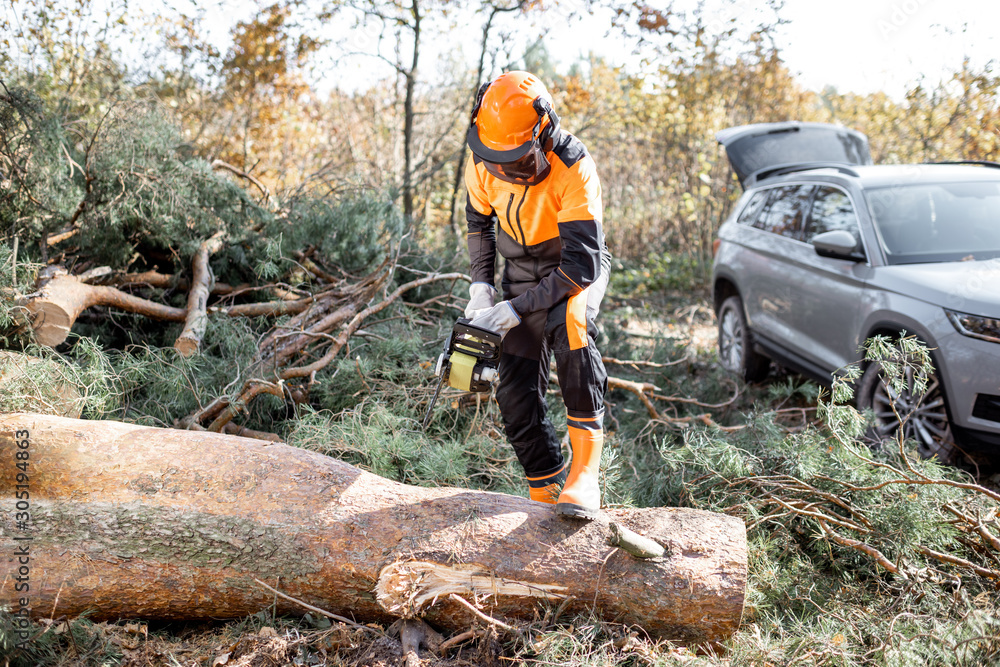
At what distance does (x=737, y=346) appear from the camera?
5.69 meters

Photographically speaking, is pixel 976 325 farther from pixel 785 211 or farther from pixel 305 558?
pixel 305 558

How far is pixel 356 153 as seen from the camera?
1105 centimetres

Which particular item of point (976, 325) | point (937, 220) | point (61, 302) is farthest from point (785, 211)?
point (61, 302)

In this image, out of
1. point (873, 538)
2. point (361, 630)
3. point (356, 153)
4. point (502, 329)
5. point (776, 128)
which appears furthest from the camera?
point (356, 153)

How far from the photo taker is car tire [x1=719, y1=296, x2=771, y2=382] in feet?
17.7

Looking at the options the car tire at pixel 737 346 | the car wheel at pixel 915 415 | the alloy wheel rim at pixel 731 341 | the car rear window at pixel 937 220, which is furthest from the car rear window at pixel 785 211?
the car wheel at pixel 915 415

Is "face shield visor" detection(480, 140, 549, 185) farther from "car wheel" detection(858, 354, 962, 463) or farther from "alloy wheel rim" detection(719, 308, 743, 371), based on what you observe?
"alloy wheel rim" detection(719, 308, 743, 371)

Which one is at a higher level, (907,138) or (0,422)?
(907,138)

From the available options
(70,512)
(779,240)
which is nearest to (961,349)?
(779,240)

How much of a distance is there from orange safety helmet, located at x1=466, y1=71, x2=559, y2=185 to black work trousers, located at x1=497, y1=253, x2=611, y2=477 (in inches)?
22.5

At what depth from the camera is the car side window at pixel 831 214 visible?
4312 mm

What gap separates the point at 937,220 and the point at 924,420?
1.45m

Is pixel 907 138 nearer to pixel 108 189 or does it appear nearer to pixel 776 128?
pixel 776 128

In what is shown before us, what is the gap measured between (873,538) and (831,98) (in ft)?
31.7
